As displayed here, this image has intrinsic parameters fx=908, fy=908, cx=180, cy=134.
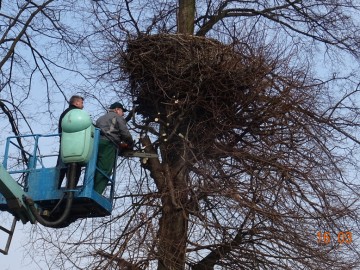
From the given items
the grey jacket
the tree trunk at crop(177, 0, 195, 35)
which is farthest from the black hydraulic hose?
the tree trunk at crop(177, 0, 195, 35)

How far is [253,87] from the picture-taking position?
10.3 m

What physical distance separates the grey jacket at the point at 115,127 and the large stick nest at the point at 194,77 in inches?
33.6

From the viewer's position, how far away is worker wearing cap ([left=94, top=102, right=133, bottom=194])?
30.8 ft

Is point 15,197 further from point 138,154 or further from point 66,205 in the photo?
point 138,154

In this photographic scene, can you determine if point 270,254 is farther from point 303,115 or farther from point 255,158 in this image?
point 303,115

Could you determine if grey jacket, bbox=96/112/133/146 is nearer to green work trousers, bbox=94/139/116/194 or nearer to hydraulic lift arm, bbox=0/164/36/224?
green work trousers, bbox=94/139/116/194

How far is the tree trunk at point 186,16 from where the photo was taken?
11906 millimetres

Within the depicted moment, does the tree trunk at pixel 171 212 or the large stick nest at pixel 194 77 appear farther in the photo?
the large stick nest at pixel 194 77

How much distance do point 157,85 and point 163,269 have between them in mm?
2189

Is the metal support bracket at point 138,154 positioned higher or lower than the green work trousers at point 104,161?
higher

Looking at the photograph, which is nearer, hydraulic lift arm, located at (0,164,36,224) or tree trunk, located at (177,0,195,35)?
hydraulic lift arm, located at (0,164,36,224)
